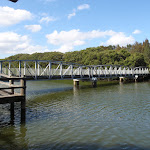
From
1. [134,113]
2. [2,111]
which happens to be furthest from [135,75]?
[2,111]

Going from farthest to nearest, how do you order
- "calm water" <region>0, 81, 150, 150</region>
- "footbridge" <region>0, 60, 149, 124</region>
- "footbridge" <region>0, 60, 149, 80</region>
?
"footbridge" <region>0, 60, 149, 80</region> → "footbridge" <region>0, 60, 149, 124</region> → "calm water" <region>0, 81, 150, 150</region>

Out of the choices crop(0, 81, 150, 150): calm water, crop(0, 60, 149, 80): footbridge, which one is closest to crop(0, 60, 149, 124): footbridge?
crop(0, 60, 149, 80): footbridge

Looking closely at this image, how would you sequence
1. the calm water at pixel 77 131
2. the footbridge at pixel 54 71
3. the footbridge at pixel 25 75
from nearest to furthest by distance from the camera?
the calm water at pixel 77 131
the footbridge at pixel 25 75
the footbridge at pixel 54 71

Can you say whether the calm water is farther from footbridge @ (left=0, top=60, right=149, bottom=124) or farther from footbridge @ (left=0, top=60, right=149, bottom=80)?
footbridge @ (left=0, top=60, right=149, bottom=80)

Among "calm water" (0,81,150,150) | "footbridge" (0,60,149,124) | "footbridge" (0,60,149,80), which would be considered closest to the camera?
"calm water" (0,81,150,150)

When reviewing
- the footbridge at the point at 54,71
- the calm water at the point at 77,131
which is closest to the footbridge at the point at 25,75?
the footbridge at the point at 54,71

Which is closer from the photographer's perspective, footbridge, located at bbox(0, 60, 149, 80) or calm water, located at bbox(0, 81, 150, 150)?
calm water, located at bbox(0, 81, 150, 150)

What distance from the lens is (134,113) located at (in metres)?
16.6

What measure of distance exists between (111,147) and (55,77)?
2744 centimetres

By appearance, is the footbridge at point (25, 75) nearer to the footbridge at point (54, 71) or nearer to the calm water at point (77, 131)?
the footbridge at point (54, 71)

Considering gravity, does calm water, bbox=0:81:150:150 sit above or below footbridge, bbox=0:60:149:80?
below

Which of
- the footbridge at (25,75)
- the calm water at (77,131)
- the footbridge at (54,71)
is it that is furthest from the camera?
the footbridge at (54,71)

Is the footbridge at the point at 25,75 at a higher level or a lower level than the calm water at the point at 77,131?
higher

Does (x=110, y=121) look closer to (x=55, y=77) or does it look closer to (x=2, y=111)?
(x=2, y=111)
